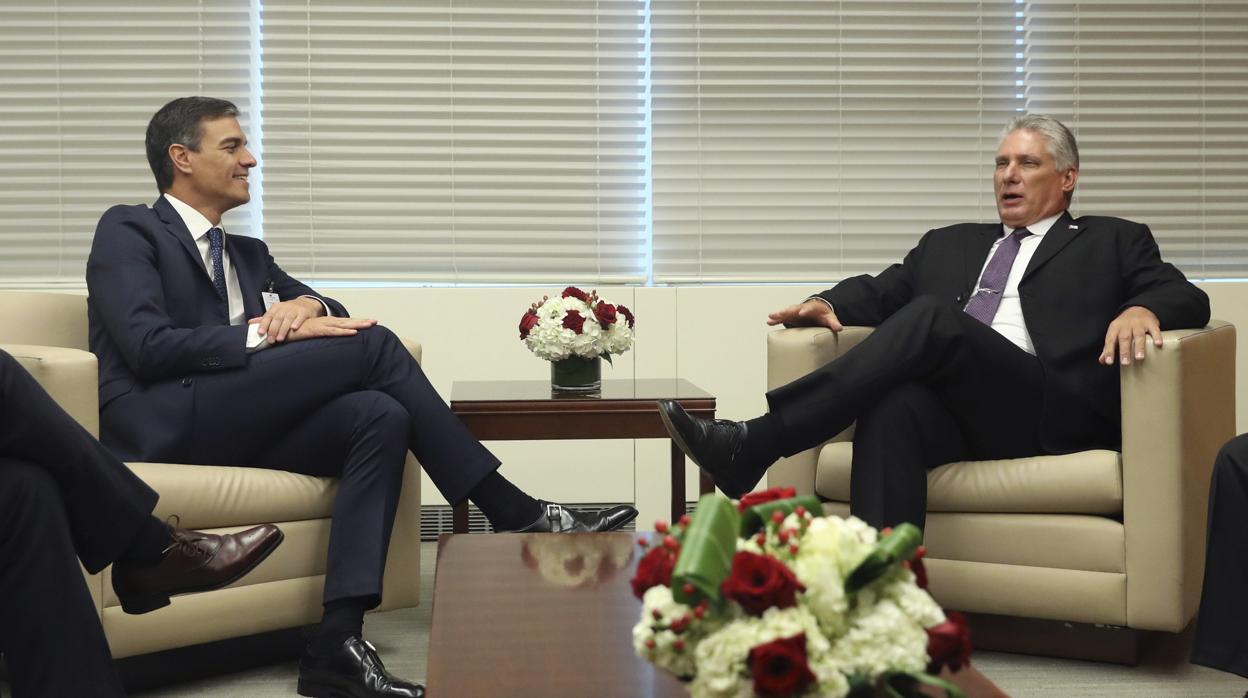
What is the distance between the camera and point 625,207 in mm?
4605

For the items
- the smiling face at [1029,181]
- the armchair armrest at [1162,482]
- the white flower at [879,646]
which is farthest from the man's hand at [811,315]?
the white flower at [879,646]

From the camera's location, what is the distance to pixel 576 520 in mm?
2941

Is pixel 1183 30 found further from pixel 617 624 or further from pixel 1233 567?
pixel 617 624

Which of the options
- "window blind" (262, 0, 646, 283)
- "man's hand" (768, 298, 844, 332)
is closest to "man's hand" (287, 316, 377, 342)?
"man's hand" (768, 298, 844, 332)

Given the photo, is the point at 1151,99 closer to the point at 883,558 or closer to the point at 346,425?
the point at 346,425

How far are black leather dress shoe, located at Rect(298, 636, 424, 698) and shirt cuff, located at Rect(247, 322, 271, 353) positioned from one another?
2.46 feet

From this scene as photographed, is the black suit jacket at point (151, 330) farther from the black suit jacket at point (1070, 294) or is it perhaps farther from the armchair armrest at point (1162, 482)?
the armchair armrest at point (1162, 482)

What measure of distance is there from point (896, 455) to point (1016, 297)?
0.83m

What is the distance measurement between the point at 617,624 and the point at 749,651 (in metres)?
0.75

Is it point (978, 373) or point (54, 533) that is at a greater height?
point (978, 373)

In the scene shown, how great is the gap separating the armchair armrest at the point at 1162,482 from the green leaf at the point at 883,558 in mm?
1821

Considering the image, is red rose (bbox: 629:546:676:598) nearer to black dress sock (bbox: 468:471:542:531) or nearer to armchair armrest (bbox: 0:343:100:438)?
armchair armrest (bbox: 0:343:100:438)

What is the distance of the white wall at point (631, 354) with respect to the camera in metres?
4.46

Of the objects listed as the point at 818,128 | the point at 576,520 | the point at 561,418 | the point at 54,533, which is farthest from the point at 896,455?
the point at 818,128
